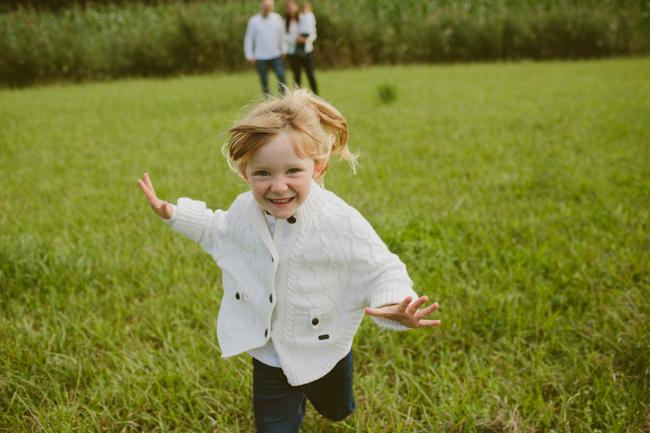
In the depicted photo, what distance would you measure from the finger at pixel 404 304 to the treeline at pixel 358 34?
1660 centimetres

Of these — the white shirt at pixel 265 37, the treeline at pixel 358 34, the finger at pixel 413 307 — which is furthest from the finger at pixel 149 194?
the treeline at pixel 358 34

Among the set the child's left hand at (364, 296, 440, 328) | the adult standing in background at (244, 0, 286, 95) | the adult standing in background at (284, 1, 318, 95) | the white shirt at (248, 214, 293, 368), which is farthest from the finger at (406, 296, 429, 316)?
the adult standing in background at (284, 1, 318, 95)

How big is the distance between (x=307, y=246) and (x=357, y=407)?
0.94 m

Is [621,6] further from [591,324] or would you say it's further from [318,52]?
[591,324]

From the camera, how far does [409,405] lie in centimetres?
208

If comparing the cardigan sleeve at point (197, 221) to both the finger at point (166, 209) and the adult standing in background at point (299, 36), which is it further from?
the adult standing in background at point (299, 36)

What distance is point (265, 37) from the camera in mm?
9211

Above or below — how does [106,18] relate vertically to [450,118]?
above

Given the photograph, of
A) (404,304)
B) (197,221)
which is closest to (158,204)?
(197,221)

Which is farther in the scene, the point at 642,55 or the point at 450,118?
the point at 642,55

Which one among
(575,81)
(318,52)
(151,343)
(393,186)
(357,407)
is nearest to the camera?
(357,407)

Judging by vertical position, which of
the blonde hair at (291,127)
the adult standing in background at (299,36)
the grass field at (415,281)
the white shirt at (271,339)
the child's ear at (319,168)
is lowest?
the grass field at (415,281)

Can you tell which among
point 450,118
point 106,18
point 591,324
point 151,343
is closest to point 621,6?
point 450,118

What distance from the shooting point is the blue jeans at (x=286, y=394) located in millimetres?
1661
